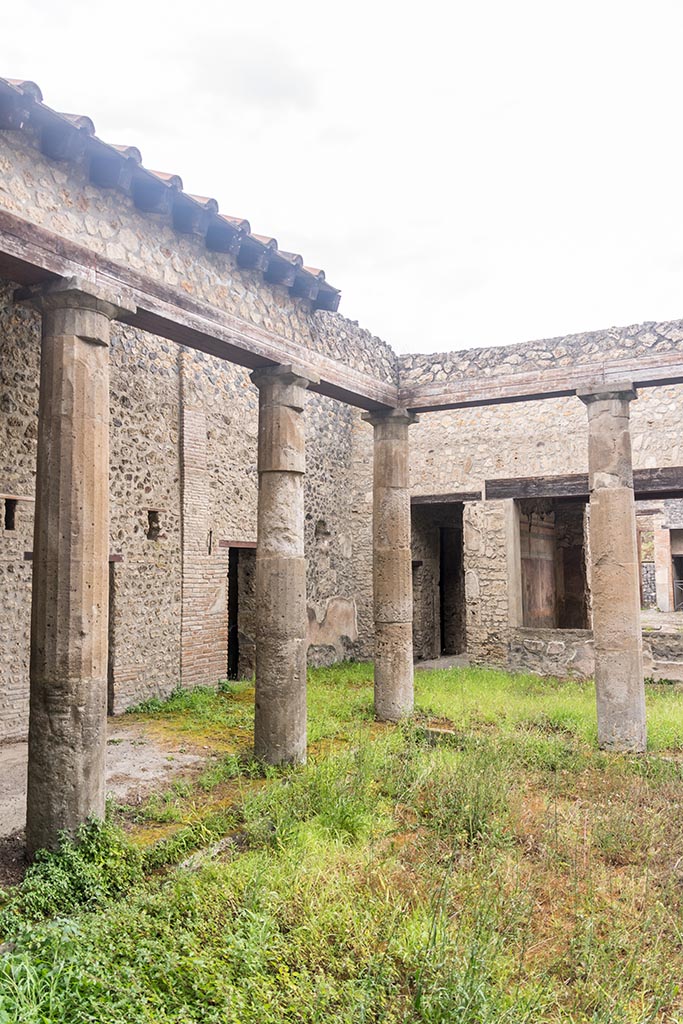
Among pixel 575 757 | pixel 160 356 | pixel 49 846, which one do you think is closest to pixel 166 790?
pixel 49 846

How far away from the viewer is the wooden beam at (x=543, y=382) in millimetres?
7137

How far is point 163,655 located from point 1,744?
2.58 meters

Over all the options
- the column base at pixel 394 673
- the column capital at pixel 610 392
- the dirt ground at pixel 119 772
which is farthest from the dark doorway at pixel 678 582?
the dirt ground at pixel 119 772

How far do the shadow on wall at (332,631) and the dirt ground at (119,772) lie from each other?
4712 millimetres

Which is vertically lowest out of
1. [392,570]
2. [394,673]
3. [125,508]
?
[394,673]

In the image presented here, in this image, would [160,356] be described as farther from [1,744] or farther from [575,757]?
[575,757]

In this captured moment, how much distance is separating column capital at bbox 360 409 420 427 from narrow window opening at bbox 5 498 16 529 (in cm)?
398

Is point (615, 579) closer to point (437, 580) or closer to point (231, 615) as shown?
point (231, 615)

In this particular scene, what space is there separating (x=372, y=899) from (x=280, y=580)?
10.1 ft

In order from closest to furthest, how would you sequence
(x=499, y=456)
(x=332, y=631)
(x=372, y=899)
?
1. (x=372, y=899)
2. (x=499, y=456)
3. (x=332, y=631)

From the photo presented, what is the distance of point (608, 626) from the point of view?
7180mm

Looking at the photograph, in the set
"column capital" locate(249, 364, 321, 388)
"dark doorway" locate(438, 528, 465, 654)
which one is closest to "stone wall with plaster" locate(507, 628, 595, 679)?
"dark doorway" locate(438, 528, 465, 654)

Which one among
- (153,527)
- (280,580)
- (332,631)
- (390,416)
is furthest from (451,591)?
(280,580)

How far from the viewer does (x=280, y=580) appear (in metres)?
6.39
